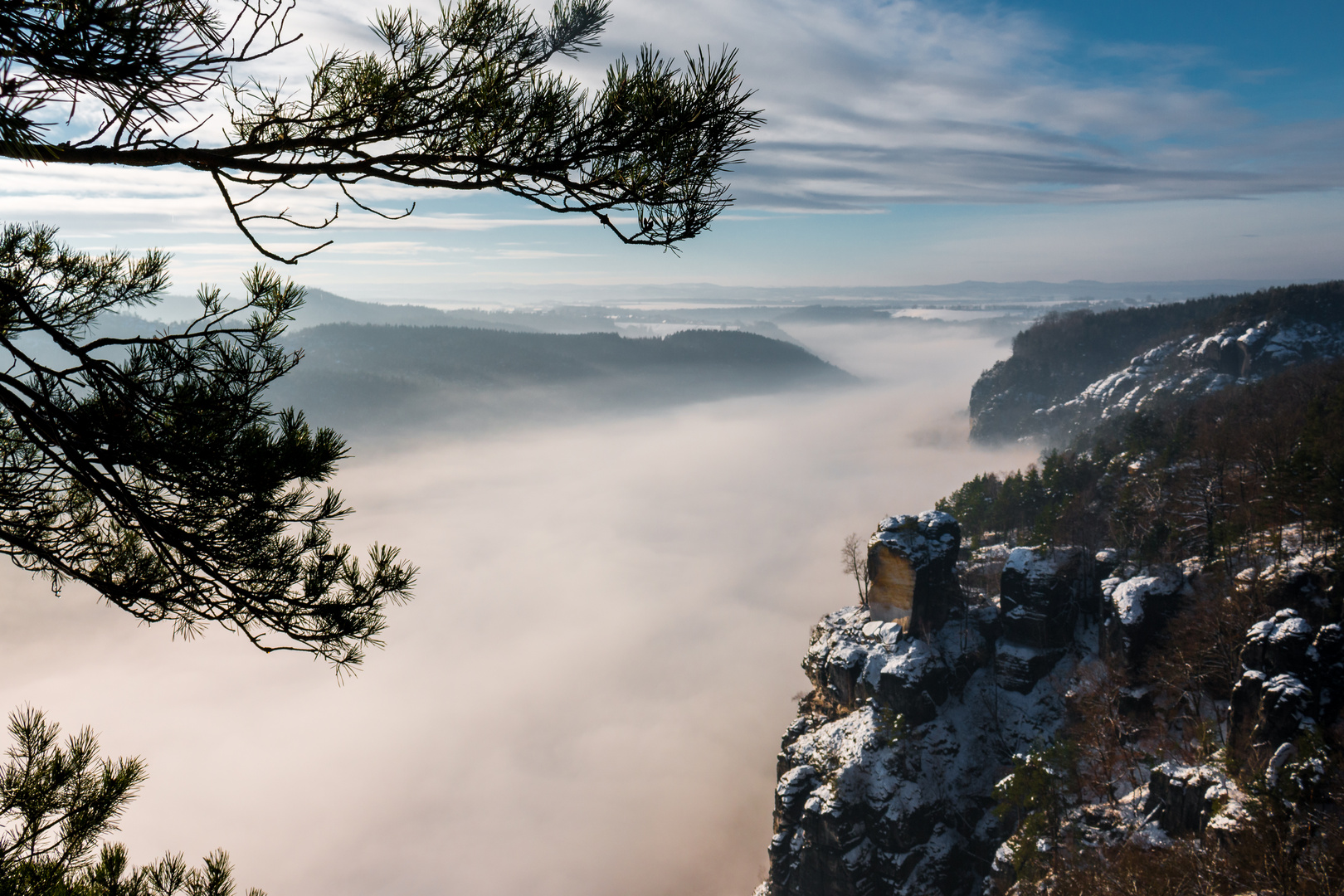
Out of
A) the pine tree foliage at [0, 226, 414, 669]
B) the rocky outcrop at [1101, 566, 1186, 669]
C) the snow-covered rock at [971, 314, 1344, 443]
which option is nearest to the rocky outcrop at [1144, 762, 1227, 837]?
the rocky outcrop at [1101, 566, 1186, 669]

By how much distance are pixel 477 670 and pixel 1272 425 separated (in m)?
153

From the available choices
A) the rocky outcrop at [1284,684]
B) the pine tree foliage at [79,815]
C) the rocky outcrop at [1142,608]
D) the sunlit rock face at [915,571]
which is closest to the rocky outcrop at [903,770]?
the sunlit rock face at [915,571]

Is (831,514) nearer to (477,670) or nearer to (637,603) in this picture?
(637,603)

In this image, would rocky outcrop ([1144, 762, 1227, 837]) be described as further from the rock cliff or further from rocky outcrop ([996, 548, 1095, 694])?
rocky outcrop ([996, 548, 1095, 694])

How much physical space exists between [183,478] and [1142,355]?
14938 cm

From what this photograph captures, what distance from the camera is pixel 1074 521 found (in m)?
46.7

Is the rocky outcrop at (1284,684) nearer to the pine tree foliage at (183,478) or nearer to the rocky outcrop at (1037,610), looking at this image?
the rocky outcrop at (1037,610)

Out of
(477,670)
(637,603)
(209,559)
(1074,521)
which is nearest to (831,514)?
(637,603)

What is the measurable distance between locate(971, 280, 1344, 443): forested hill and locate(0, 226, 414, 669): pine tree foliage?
113766 mm

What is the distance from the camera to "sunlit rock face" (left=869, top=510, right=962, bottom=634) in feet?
138

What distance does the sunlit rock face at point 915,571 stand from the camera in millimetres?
42031

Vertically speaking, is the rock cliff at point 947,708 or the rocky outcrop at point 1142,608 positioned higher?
the rocky outcrop at point 1142,608

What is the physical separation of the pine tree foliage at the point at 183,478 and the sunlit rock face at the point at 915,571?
41.6 m

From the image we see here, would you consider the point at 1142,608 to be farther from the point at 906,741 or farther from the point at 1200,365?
the point at 1200,365
